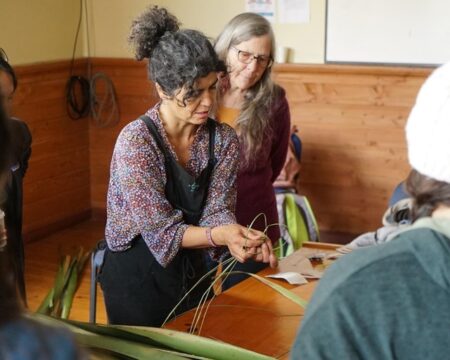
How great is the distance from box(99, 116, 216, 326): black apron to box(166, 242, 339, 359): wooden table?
0.15 m

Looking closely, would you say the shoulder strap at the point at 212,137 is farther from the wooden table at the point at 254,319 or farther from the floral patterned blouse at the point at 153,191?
the wooden table at the point at 254,319

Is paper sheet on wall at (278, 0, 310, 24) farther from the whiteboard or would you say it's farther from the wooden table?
the wooden table

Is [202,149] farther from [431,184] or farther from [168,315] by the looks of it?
[431,184]

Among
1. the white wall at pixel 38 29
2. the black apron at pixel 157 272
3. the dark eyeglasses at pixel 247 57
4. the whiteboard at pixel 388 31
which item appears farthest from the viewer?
the white wall at pixel 38 29

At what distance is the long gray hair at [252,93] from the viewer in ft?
8.80

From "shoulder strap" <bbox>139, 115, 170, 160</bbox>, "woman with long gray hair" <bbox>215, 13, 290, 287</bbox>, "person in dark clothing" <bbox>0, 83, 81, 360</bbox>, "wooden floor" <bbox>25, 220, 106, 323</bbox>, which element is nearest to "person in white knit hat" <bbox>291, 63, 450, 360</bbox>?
"person in dark clothing" <bbox>0, 83, 81, 360</bbox>

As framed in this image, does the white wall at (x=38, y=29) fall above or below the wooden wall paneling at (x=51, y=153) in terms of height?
above

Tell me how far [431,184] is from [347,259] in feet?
0.50

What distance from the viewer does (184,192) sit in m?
2.09

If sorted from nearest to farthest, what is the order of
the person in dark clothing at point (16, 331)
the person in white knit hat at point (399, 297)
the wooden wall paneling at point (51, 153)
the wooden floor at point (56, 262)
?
the person in dark clothing at point (16, 331) → the person in white knit hat at point (399, 297) → the wooden floor at point (56, 262) → the wooden wall paneling at point (51, 153)

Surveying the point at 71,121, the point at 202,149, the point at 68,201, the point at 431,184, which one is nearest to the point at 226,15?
the point at 71,121

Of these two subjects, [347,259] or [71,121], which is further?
[71,121]

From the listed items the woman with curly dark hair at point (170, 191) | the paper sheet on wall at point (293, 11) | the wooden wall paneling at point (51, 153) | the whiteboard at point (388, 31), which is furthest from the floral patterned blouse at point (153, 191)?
the wooden wall paneling at point (51, 153)

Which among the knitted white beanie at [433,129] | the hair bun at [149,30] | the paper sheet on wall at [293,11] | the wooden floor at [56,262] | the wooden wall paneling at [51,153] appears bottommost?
the wooden floor at [56,262]
